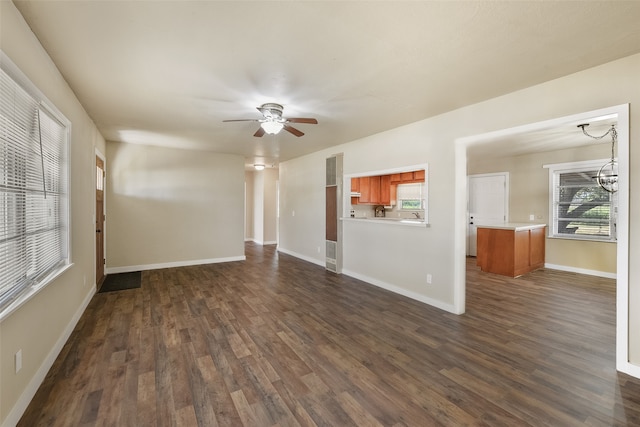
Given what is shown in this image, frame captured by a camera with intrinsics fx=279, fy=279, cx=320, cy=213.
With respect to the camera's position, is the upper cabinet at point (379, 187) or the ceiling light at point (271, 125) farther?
the upper cabinet at point (379, 187)

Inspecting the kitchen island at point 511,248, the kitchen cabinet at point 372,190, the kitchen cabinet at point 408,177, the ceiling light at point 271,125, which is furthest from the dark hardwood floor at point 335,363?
the kitchen cabinet at point 408,177

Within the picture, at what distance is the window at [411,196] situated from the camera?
7.31m

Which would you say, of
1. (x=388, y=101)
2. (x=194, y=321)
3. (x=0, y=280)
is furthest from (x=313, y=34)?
(x=194, y=321)

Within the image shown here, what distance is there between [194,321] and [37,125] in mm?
2318

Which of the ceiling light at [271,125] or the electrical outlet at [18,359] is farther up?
the ceiling light at [271,125]

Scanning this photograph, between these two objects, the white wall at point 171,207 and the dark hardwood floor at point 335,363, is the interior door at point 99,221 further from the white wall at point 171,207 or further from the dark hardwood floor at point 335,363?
the dark hardwood floor at point 335,363

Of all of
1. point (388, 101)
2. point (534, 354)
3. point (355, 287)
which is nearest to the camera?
point (534, 354)

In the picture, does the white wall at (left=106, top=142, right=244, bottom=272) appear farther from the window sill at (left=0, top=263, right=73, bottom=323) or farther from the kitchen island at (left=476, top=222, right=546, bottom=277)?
the kitchen island at (left=476, top=222, right=546, bottom=277)

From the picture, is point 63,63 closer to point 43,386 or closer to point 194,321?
point 43,386

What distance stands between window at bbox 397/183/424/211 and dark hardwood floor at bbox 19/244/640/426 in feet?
11.5

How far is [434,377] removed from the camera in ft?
7.25

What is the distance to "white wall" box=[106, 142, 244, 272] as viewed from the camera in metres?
5.33

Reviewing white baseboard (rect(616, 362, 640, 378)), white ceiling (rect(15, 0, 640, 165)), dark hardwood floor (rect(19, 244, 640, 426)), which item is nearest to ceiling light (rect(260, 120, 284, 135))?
white ceiling (rect(15, 0, 640, 165))

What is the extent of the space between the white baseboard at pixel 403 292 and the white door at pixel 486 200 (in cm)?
331
